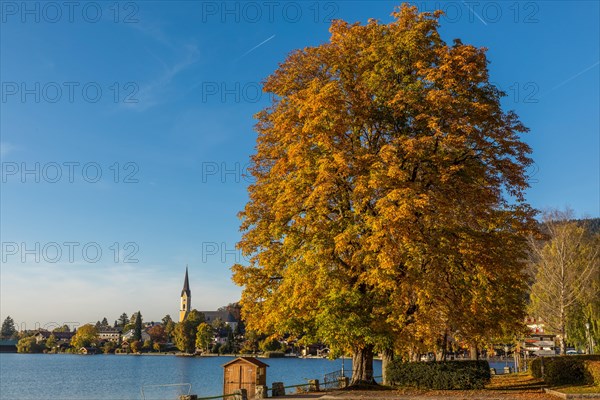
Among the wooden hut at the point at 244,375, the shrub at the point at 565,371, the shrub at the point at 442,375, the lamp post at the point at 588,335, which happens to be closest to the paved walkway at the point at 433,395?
the shrub at the point at 442,375

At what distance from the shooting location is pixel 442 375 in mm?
25078

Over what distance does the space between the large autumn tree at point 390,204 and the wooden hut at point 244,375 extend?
1.90m

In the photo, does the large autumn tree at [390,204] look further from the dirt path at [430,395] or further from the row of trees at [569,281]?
the row of trees at [569,281]

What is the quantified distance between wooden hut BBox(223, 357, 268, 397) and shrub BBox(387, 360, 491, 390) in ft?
22.5

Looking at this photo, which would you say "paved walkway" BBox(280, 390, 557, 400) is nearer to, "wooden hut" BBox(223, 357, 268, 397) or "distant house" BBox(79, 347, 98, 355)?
"wooden hut" BBox(223, 357, 268, 397)

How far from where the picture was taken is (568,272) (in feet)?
156

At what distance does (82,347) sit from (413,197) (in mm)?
202326

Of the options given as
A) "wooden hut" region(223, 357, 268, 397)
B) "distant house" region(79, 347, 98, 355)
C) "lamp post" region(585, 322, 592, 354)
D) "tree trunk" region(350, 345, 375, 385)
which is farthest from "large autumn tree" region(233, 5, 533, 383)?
"distant house" region(79, 347, 98, 355)

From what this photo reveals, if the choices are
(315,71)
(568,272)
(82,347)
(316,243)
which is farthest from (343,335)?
(82,347)

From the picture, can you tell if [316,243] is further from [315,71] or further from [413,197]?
[315,71]

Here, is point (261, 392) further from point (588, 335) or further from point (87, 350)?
point (87, 350)

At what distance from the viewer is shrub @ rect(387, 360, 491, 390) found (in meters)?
25.0

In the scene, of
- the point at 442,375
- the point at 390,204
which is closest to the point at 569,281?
the point at 442,375

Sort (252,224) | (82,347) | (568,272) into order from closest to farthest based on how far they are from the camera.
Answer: (252,224) < (568,272) < (82,347)
